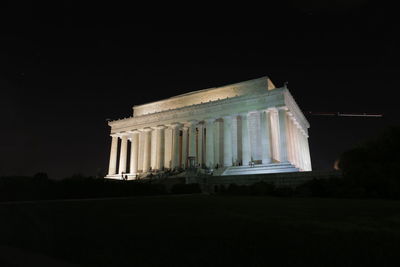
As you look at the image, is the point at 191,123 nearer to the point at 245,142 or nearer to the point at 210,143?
the point at 210,143

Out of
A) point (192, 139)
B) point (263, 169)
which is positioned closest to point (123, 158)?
point (192, 139)

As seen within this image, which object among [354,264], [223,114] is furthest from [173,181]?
[354,264]

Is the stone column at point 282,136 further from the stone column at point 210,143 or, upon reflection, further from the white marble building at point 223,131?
the stone column at point 210,143

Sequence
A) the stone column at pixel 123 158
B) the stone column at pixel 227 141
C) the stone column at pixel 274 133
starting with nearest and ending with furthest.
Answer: the stone column at pixel 274 133
the stone column at pixel 227 141
the stone column at pixel 123 158

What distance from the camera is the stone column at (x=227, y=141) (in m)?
46.8

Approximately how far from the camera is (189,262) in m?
4.73

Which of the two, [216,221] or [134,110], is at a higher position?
[134,110]

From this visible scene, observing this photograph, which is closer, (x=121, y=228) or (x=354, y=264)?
(x=354, y=264)

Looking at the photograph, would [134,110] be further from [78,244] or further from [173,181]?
[78,244]

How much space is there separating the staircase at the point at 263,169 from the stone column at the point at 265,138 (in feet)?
5.93

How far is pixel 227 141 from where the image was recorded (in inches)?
1884

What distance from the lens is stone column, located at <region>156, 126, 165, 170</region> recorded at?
53953 mm

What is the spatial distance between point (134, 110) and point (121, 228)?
2384 inches

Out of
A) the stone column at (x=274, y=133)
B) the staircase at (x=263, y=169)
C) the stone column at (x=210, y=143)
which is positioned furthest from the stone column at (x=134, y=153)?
the stone column at (x=274, y=133)
